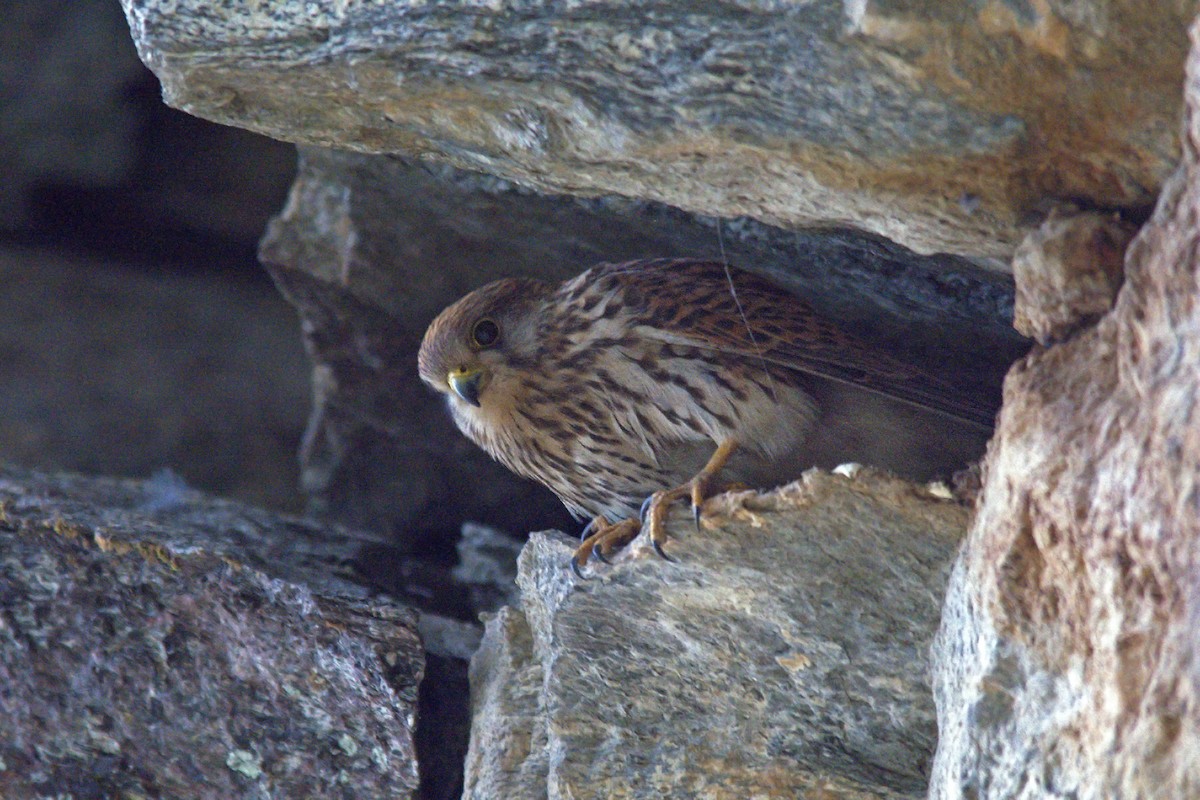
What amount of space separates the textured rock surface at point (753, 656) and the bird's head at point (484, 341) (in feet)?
2.05

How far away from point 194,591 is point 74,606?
0.34 metres

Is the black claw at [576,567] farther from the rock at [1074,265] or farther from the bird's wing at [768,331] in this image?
the rock at [1074,265]

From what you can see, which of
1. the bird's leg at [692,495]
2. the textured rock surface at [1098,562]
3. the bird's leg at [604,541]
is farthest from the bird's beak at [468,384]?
the textured rock surface at [1098,562]

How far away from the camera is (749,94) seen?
253 cm

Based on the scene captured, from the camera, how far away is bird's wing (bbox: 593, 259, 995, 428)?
3451mm

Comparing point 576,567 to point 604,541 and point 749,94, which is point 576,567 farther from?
point 749,94

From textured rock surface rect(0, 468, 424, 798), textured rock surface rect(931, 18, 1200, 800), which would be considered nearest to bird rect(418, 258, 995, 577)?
textured rock surface rect(0, 468, 424, 798)

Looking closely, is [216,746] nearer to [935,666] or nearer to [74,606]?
[74,606]

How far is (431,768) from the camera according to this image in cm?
365

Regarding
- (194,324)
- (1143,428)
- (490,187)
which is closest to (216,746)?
(490,187)

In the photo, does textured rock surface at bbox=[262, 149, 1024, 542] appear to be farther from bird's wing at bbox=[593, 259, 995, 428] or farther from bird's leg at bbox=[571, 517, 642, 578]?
bird's leg at bbox=[571, 517, 642, 578]

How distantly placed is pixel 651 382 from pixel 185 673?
1.42 m

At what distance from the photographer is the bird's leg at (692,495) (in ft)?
10.3

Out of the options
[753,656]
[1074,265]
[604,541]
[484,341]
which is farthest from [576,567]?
[1074,265]
